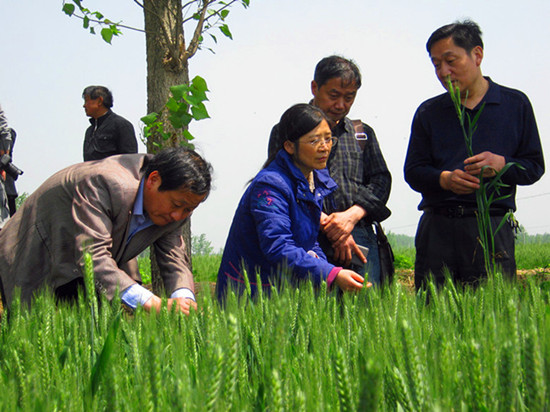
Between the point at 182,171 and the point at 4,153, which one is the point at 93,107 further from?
the point at 182,171

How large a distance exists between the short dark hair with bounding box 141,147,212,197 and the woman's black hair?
1.49 ft

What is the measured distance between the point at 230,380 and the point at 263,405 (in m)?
0.20

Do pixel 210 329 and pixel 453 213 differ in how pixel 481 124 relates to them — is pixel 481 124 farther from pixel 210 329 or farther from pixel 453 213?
pixel 210 329

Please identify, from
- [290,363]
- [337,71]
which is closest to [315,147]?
[337,71]

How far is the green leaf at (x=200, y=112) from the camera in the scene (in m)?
3.59

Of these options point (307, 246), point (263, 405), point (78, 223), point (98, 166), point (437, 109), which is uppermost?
point (437, 109)

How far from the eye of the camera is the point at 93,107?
6.27 meters

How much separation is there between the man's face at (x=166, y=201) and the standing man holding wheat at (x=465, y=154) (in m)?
1.23

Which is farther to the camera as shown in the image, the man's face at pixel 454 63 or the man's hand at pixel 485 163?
the man's face at pixel 454 63

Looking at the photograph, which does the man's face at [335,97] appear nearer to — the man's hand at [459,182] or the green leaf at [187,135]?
the man's hand at [459,182]

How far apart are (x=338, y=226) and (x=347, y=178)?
0.35 metres

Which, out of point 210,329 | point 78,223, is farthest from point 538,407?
point 78,223

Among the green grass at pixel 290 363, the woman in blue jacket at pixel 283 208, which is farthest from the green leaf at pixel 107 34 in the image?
the green grass at pixel 290 363

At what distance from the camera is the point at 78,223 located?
8.61 feet
